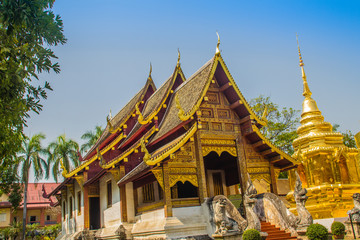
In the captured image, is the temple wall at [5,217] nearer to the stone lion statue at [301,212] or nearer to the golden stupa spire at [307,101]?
the golden stupa spire at [307,101]

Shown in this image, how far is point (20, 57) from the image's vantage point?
6852mm

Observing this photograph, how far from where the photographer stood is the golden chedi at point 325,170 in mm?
17844

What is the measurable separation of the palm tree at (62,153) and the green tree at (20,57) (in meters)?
28.8

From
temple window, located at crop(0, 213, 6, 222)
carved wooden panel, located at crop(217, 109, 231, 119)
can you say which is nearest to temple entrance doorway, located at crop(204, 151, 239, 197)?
carved wooden panel, located at crop(217, 109, 231, 119)

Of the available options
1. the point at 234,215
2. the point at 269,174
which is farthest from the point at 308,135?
the point at 234,215

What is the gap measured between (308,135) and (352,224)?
9163 millimetres

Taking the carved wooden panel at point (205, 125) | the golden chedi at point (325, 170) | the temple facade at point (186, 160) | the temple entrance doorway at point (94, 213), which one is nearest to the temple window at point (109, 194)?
the temple facade at point (186, 160)

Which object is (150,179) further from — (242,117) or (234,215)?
(242,117)

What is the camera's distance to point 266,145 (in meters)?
12.6

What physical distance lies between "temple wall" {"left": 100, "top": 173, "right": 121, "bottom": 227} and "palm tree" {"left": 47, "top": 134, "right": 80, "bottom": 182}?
19784 millimetres

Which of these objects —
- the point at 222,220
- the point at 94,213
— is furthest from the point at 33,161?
the point at 222,220

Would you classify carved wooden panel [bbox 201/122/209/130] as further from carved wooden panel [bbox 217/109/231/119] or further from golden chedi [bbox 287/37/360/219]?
golden chedi [bbox 287/37/360/219]

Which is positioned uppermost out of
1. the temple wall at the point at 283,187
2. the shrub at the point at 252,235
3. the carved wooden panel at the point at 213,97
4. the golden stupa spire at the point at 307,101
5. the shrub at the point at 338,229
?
the golden stupa spire at the point at 307,101

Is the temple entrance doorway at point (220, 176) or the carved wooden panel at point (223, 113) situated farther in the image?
the temple entrance doorway at point (220, 176)
